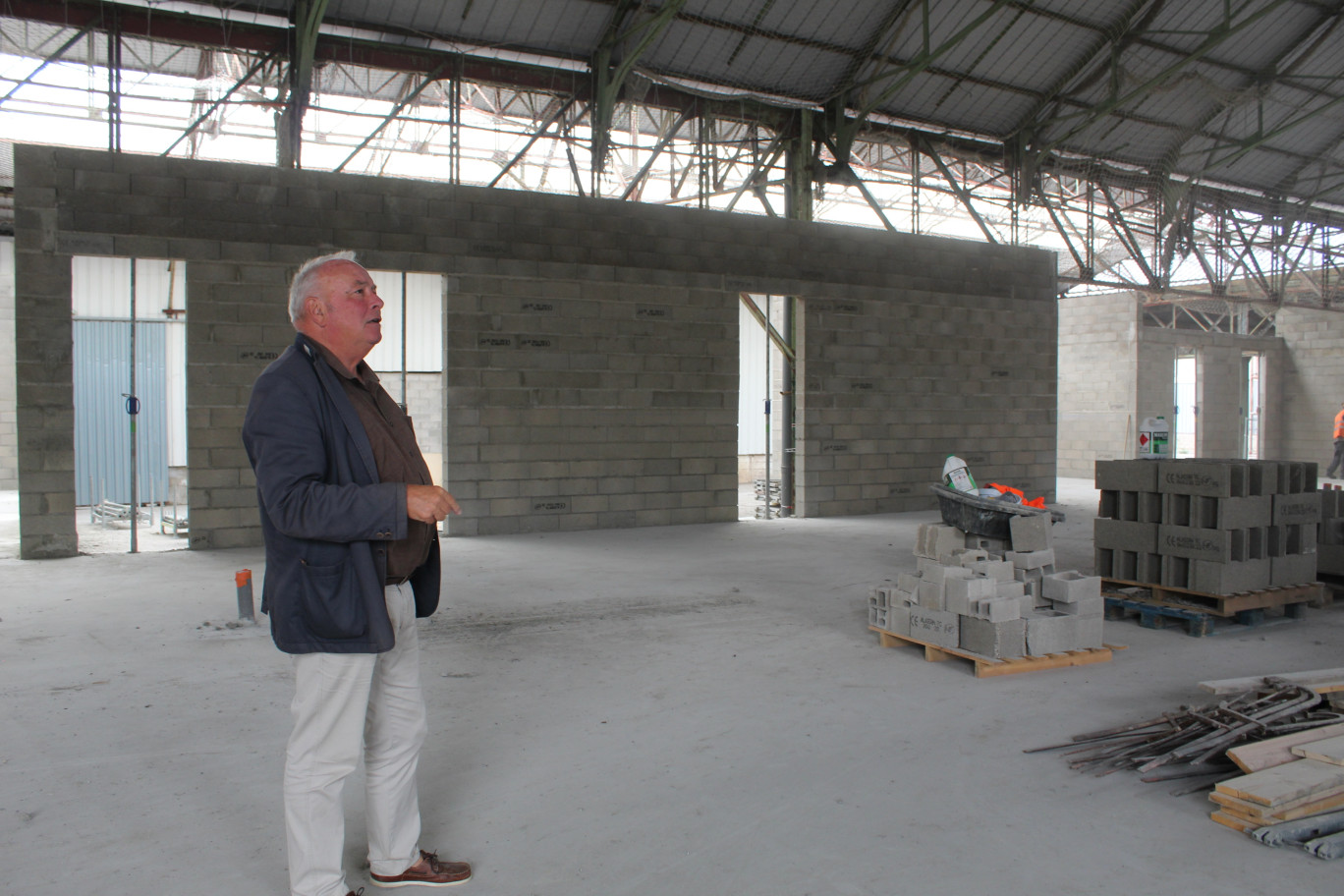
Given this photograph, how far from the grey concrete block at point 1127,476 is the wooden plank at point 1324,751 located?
285cm

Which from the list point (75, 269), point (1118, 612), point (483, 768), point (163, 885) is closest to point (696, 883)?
point (483, 768)

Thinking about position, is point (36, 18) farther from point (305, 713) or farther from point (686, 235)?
point (305, 713)

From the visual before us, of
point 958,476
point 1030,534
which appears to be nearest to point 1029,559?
point 1030,534

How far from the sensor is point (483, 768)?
358 cm

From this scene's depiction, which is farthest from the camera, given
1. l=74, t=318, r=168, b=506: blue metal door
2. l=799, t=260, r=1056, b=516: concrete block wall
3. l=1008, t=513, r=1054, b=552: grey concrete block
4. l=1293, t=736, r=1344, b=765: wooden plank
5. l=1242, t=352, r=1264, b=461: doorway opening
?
l=1242, t=352, r=1264, b=461: doorway opening

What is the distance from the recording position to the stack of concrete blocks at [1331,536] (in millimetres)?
6875

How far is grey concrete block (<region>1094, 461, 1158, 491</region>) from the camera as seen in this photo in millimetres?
6094

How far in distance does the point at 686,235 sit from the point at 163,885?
31.8 ft

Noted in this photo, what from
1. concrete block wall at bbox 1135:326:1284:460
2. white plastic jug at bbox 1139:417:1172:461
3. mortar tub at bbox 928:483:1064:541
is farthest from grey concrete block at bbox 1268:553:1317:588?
concrete block wall at bbox 1135:326:1284:460

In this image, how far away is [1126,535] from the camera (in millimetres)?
6297

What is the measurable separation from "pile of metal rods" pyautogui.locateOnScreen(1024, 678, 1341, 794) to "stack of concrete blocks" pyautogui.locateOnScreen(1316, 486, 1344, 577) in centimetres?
361

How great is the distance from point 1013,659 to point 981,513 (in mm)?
2733

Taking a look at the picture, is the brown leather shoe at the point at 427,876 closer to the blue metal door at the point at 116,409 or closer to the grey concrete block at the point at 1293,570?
the grey concrete block at the point at 1293,570

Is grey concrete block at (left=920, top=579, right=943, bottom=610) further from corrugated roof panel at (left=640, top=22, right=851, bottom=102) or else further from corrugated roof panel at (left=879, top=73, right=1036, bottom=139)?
corrugated roof panel at (left=879, top=73, right=1036, bottom=139)
